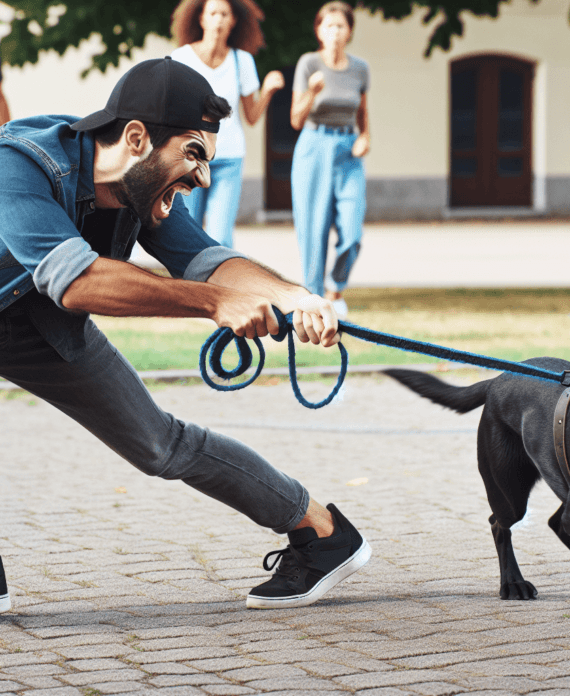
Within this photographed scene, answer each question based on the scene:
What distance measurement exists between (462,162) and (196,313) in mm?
25711

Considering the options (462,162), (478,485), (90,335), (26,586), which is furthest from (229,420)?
(462,162)

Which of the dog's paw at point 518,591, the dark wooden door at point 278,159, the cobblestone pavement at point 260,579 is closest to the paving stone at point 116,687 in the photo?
the cobblestone pavement at point 260,579

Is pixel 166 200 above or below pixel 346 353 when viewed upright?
above

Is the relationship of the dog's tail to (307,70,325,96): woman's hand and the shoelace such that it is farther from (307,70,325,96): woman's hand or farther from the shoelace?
(307,70,325,96): woman's hand

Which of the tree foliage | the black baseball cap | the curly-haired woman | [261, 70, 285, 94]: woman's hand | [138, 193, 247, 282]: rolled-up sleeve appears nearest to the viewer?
the black baseball cap

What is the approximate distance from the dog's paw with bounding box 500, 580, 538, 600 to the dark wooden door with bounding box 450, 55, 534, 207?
81.4 ft

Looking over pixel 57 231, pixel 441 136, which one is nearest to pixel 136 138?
pixel 57 231

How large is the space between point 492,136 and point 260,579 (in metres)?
24.9

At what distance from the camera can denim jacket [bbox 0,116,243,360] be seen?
9.93 ft

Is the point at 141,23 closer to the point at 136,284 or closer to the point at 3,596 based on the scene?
the point at 3,596

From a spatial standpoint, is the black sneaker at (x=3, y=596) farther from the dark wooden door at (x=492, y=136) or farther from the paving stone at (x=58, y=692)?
the dark wooden door at (x=492, y=136)

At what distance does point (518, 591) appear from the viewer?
3.90 m

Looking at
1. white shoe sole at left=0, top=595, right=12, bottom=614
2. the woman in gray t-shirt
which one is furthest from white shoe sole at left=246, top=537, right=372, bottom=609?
the woman in gray t-shirt

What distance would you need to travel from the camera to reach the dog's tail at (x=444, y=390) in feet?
13.6
